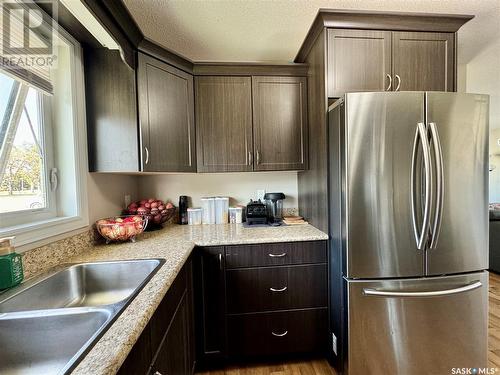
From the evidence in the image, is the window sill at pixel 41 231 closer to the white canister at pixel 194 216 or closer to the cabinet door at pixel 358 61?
the white canister at pixel 194 216

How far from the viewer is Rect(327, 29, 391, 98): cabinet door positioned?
4.99ft

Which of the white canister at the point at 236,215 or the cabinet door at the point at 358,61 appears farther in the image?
the white canister at the point at 236,215

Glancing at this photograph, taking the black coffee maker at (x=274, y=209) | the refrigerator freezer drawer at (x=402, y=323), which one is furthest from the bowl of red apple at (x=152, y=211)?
the refrigerator freezer drawer at (x=402, y=323)

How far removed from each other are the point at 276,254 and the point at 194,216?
92 cm

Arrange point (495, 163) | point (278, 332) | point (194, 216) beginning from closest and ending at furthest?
1. point (278, 332)
2. point (194, 216)
3. point (495, 163)

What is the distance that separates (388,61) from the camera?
156cm

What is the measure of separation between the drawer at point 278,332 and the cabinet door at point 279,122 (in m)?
1.11

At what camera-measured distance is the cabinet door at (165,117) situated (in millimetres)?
1512

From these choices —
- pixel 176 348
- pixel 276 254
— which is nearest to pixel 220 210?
pixel 276 254

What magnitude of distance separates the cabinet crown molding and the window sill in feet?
6.53

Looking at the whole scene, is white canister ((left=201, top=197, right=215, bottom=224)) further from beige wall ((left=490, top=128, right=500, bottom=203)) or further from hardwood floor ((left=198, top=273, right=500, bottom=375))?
beige wall ((left=490, top=128, right=500, bottom=203))

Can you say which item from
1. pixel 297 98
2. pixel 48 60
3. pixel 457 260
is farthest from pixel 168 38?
pixel 457 260

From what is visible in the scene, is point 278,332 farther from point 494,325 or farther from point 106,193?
point 494,325

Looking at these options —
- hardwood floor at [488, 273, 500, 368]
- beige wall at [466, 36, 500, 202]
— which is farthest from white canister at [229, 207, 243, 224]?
beige wall at [466, 36, 500, 202]
